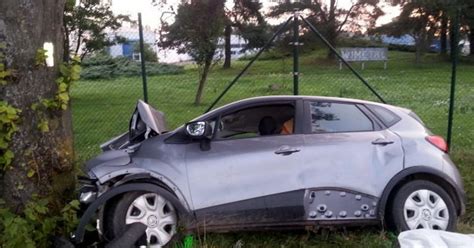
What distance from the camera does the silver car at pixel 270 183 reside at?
4773 millimetres

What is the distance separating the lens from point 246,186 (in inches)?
190

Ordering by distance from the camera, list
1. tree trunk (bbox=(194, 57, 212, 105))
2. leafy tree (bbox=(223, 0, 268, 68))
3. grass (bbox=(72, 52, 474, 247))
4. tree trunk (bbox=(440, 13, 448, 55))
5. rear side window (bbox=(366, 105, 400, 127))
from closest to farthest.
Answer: grass (bbox=(72, 52, 474, 247)) → rear side window (bbox=(366, 105, 400, 127)) → tree trunk (bbox=(194, 57, 212, 105)) → tree trunk (bbox=(440, 13, 448, 55)) → leafy tree (bbox=(223, 0, 268, 68))

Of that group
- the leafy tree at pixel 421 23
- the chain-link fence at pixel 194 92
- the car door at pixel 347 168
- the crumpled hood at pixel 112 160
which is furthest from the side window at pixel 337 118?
the leafy tree at pixel 421 23

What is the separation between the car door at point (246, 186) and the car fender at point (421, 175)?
2.51ft

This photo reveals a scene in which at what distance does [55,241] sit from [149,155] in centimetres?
109

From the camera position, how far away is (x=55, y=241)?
4.63m

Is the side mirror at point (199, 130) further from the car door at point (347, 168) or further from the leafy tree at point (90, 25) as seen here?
the leafy tree at point (90, 25)

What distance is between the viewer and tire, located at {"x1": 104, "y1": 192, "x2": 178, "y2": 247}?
4.72 metres

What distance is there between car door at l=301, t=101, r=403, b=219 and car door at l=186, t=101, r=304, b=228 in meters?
0.15

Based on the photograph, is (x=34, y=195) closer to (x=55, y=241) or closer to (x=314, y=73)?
(x=55, y=241)

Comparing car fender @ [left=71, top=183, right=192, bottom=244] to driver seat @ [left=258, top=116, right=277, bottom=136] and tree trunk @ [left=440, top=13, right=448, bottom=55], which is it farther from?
tree trunk @ [left=440, top=13, right=448, bottom=55]

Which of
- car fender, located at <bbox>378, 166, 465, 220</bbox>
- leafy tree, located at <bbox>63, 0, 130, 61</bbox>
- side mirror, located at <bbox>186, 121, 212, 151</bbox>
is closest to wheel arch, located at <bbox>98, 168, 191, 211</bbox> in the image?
side mirror, located at <bbox>186, 121, 212, 151</bbox>

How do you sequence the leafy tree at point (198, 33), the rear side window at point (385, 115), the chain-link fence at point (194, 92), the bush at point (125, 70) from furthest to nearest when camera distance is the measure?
the bush at point (125, 70) → the leafy tree at point (198, 33) → the chain-link fence at point (194, 92) → the rear side window at point (385, 115)

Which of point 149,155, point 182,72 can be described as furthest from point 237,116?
point 182,72
